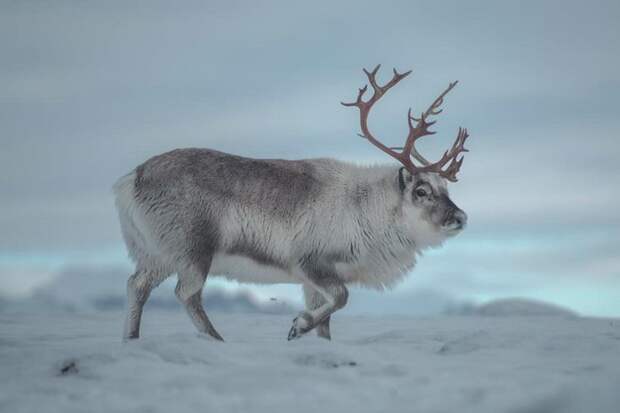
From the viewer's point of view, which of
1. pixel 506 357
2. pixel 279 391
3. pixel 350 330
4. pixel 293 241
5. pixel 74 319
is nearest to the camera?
pixel 279 391

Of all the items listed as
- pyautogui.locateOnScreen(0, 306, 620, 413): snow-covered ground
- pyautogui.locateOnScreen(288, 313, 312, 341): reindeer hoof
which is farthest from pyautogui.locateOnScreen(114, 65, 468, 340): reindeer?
pyautogui.locateOnScreen(0, 306, 620, 413): snow-covered ground

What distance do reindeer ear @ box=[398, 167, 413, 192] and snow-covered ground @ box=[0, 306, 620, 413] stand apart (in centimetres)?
191

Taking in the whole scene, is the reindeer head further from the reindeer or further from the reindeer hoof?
the reindeer hoof

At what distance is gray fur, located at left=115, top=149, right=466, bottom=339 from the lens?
7391 millimetres

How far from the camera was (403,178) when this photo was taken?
25.7 ft

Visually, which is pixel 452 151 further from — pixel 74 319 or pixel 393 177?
pixel 74 319

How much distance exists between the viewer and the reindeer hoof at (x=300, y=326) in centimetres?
711

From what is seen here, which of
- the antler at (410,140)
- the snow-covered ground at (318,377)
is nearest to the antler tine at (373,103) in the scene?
the antler at (410,140)

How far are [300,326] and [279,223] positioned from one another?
1076 mm

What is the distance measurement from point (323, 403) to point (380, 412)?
1.09 ft

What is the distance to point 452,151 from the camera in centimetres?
803

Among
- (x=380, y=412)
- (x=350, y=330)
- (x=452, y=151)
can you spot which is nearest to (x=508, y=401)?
(x=380, y=412)

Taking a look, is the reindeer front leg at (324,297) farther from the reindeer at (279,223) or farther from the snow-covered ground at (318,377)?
the snow-covered ground at (318,377)

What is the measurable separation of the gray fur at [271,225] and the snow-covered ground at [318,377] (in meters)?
1.42
